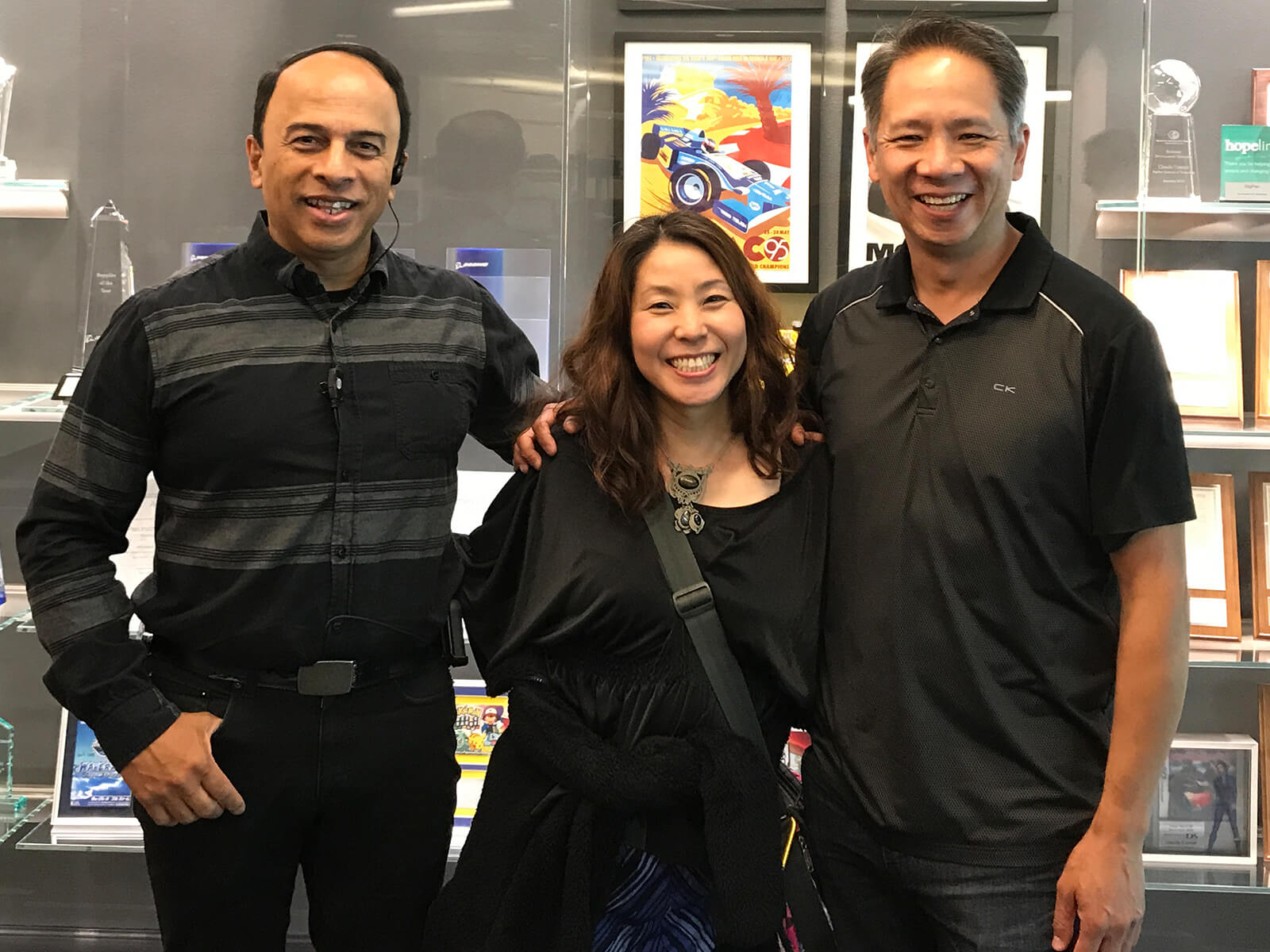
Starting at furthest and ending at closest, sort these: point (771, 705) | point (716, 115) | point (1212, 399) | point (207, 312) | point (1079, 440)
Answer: point (716, 115) → point (1212, 399) → point (207, 312) → point (771, 705) → point (1079, 440)

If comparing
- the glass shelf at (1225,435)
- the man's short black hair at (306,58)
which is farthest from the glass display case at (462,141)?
the man's short black hair at (306,58)

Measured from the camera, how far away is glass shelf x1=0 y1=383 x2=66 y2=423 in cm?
283

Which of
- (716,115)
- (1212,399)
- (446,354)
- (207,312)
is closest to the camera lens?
(207,312)

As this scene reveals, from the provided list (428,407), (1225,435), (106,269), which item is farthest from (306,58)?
(1225,435)

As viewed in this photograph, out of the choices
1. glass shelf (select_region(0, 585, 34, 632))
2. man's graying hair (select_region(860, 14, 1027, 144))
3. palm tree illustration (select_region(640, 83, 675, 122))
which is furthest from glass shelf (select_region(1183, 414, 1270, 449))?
glass shelf (select_region(0, 585, 34, 632))

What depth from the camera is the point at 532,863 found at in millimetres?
1667

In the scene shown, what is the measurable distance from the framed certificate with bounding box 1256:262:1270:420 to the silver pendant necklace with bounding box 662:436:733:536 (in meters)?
1.61

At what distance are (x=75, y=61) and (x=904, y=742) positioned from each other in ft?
8.71

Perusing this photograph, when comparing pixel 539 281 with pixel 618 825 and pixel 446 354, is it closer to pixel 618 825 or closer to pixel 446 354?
pixel 446 354

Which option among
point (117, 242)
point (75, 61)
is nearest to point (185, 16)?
point (75, 61)

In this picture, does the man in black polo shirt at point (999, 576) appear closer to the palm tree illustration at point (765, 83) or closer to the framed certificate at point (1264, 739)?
the palm tree illustration at point (765, 83)

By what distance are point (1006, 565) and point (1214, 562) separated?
4.61ft

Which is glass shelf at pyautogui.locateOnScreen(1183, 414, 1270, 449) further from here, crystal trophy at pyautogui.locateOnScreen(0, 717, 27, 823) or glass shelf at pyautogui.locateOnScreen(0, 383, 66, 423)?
crystal trophy at pyautogui.locateOnScreen(0, 717, 27, 823)

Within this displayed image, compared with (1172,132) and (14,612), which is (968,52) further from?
(14,612)
